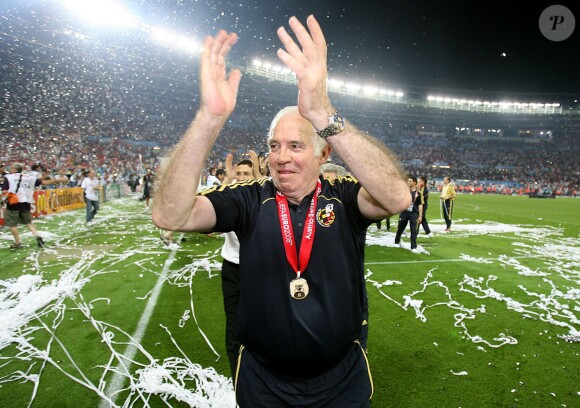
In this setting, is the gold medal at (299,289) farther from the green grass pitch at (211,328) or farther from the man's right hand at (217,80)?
the green grass pitch at (211,328)

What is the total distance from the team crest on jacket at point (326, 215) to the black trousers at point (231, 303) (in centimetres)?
176

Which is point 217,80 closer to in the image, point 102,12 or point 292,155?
point 292,155

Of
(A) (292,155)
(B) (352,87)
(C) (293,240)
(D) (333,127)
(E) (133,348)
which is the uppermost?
(B) (352,87)

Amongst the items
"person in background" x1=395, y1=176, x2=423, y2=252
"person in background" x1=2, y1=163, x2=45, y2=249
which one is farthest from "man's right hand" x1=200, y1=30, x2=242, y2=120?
"person in background" x1=2, y1=163, x2=45, y2=249

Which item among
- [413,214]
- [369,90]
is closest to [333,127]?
[413,214]

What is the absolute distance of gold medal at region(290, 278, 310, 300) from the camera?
179 cm

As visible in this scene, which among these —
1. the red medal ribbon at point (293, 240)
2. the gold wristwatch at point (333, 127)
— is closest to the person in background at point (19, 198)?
the red medal ribbon at point (293, 240)

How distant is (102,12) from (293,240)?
4393 cm

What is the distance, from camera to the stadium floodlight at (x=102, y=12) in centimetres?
3497

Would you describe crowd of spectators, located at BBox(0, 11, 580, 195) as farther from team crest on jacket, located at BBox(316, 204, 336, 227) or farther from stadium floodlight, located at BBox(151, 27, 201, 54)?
team crest on jacket, located at BBox(316, 204, 336, 227)

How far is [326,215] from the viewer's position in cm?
191

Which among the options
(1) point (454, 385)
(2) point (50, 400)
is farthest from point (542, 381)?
(2) point (50, 400)

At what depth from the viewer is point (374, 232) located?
1383 centimetres

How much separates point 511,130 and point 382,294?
7415cm
